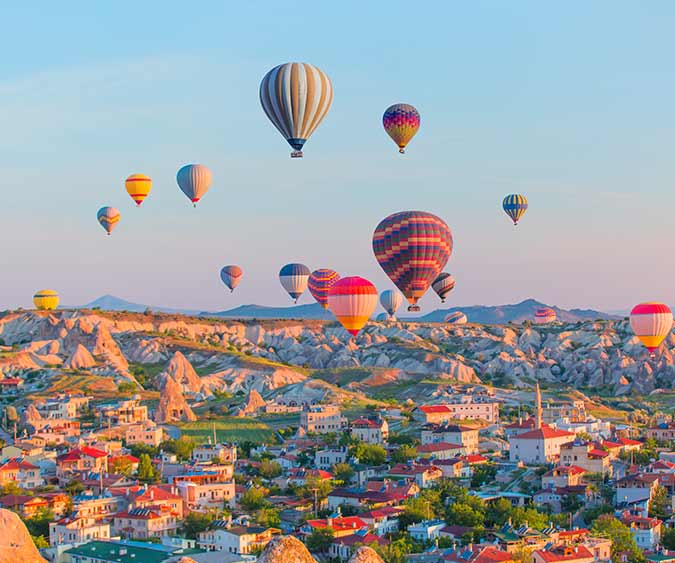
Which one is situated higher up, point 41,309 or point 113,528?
point 41,309

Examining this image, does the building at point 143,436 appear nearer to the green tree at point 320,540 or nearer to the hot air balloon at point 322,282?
the hot air balloon at point 322,282

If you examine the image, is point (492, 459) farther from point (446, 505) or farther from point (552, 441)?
point (446, 505)

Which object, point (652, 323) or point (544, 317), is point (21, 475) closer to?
point (652, 323)

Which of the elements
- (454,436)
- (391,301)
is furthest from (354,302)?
(391,301)

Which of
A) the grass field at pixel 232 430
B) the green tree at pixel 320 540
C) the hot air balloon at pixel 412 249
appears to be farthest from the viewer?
the grass field at pixel 232 430

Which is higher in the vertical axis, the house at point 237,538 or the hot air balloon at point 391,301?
the hot air balloon at point 391,301

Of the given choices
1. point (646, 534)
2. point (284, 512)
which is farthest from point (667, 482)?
point (284, 512)

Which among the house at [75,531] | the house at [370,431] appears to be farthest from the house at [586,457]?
the house at [75,531]
